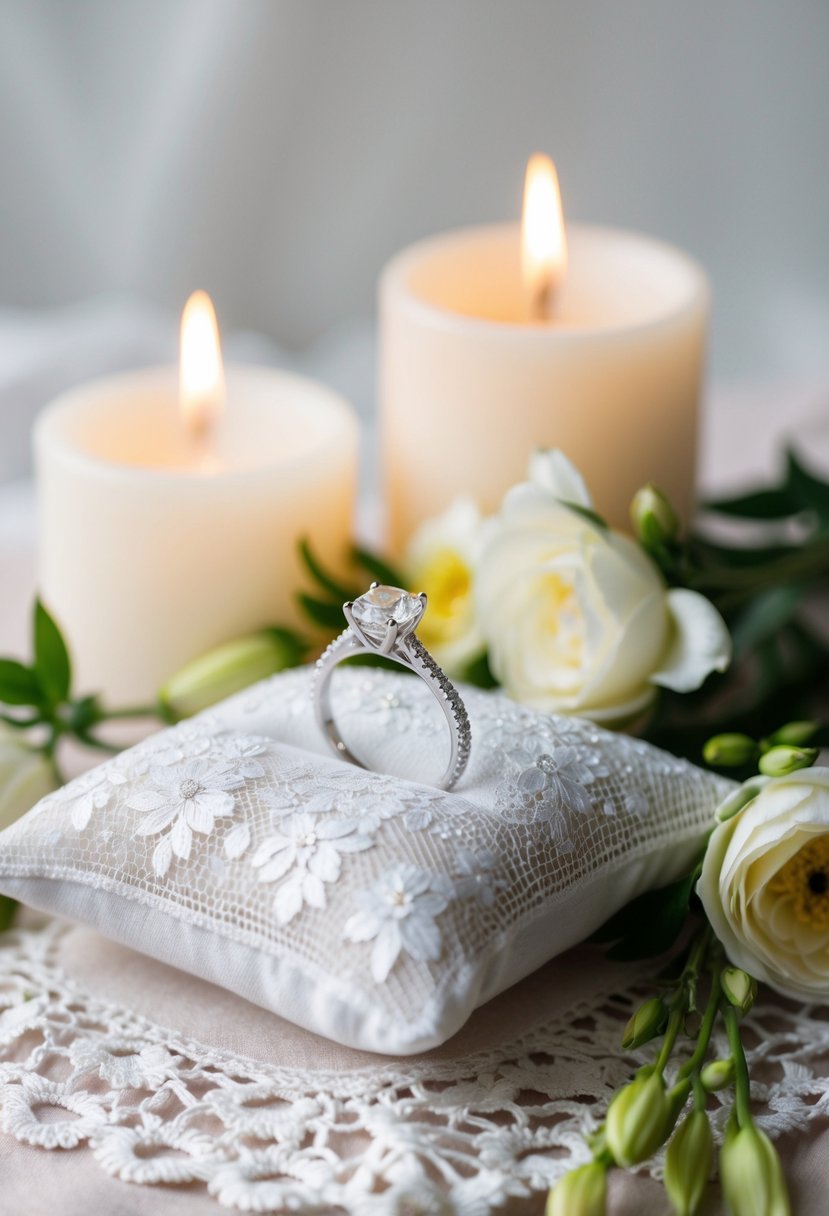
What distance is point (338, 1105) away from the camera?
469 millimetres

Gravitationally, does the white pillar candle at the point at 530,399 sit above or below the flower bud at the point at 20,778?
above

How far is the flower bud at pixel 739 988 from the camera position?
471 millimetres

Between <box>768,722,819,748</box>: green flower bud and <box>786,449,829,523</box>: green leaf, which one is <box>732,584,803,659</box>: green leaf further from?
<box>768,722,819,748</box>: green flower bud

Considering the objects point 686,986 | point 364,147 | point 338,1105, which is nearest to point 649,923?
point 686,986

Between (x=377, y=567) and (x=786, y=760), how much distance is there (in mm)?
293

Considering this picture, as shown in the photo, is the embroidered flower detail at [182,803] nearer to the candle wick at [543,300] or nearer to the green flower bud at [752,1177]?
the green flower bud at [752,1177]

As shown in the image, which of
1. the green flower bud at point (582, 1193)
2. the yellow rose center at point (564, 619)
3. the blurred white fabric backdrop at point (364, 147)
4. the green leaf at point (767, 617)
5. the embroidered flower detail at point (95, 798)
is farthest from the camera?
the blurred white fabric backdrop at point (364, 147)

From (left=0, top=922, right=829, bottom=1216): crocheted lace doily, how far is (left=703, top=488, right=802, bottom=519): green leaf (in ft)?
1.09

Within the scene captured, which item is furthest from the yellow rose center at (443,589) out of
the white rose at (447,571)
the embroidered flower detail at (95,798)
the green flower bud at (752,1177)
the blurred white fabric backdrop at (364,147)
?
the blurred white fabric backdrop at (364,147)

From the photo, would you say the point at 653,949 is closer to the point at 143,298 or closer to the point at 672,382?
the point at 672,382

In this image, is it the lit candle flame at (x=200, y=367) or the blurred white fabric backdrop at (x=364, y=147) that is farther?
the blurred white fabric backdrop at (x=364, y=147)

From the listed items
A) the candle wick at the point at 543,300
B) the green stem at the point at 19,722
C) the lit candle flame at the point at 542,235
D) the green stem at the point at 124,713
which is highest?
the lit candle flame at the point at 542,235

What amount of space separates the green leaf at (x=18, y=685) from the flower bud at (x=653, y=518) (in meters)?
0.28

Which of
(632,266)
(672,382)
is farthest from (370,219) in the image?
(672,382)
